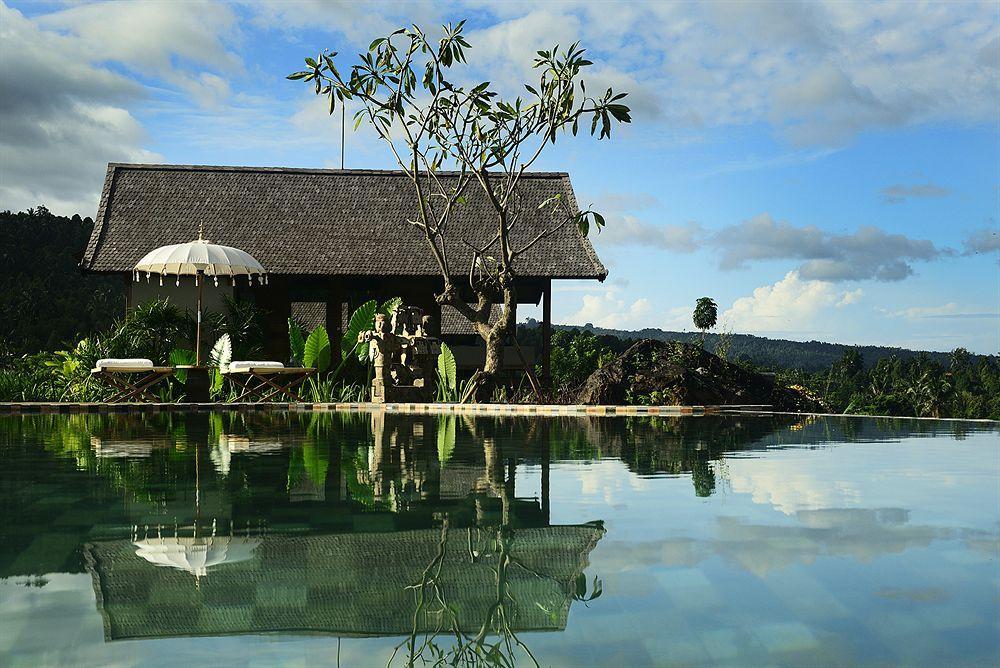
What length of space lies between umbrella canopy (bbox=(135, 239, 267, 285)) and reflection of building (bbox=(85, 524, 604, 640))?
1267 cm

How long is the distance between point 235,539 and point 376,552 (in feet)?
2.36

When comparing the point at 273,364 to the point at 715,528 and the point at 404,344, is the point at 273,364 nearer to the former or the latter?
the point at 404,344

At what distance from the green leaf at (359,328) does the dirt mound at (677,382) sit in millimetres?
4135

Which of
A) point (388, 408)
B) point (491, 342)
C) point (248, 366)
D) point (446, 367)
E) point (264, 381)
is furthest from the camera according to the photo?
point (446, 367)

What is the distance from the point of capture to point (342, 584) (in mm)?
3459

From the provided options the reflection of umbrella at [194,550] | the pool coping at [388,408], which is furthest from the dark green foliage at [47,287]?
the reflection of umbrella at [194,550]

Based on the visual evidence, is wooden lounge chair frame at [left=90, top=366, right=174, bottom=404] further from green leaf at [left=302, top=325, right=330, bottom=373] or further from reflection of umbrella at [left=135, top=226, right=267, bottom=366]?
green leaf at [left=302, top=325, right=330, bottom=373]

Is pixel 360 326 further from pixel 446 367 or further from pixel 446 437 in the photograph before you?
pixel 446 437

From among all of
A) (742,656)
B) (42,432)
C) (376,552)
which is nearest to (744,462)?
(376,552)

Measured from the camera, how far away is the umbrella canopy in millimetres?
16109

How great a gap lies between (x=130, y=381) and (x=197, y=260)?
230 cm

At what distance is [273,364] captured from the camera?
1580 centimetres

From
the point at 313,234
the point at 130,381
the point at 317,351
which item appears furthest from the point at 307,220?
the point at 130,381

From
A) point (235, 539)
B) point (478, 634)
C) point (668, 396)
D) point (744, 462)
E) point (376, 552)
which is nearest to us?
point (478, 634)
